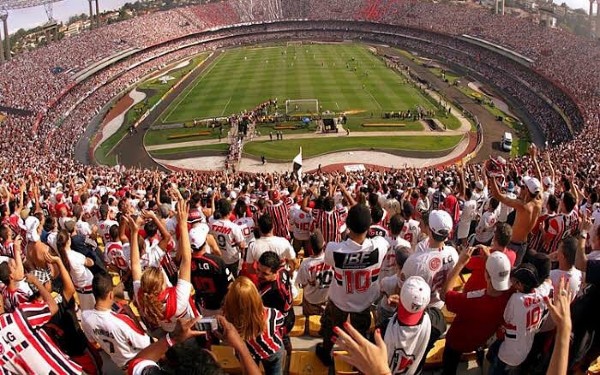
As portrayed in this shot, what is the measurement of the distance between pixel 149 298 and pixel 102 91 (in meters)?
60.8

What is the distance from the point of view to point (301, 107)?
160 feet

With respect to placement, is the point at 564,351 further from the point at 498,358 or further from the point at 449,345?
the point at 449,345

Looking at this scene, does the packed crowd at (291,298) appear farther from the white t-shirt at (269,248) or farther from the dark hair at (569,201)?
the dark hair at (569,201)

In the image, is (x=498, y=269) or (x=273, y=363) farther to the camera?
(x=273, y=363)

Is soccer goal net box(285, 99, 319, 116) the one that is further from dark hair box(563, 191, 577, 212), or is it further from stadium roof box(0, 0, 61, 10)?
stadium roof box(0, 0, 61, 10)

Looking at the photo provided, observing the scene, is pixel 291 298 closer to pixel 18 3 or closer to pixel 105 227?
pixel 105 227

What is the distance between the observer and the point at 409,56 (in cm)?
7188

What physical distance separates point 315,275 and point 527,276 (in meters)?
2.86

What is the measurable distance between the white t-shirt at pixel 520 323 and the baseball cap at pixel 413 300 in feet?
3.79

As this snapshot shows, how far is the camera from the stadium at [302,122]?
13.3 metres

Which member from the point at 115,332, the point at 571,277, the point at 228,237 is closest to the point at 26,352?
the point at 115,332

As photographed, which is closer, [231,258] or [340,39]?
[231,258]

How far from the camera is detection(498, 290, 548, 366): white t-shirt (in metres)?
5.38

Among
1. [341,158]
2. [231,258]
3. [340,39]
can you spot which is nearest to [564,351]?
[231,258]
